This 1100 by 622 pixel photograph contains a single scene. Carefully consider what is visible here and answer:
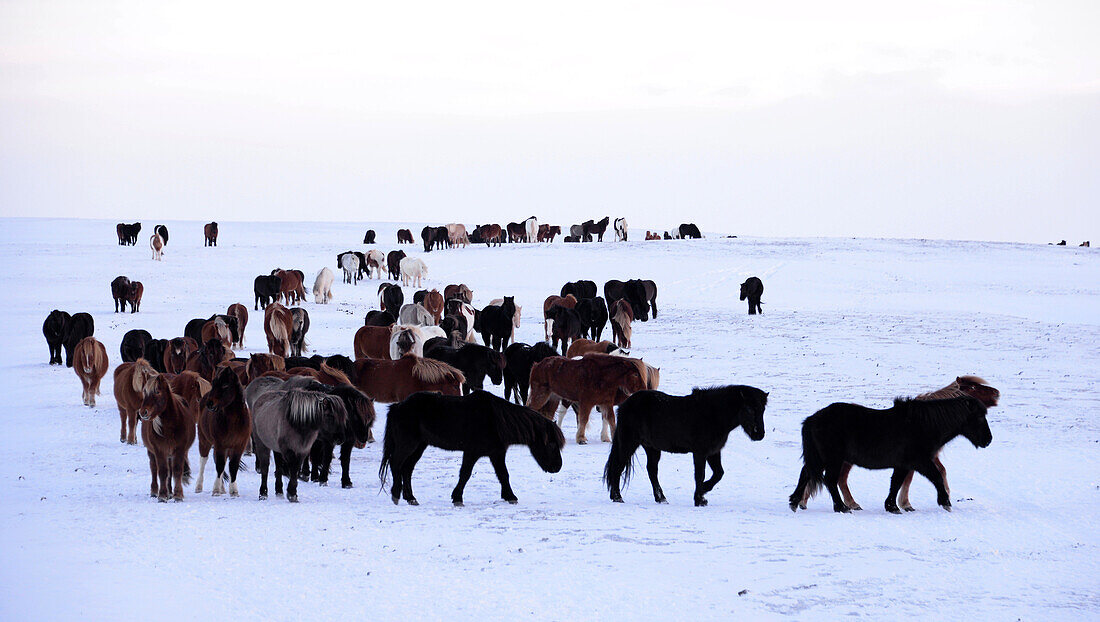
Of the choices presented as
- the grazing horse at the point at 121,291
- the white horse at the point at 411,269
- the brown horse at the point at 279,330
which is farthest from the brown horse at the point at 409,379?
the white horse at the point at 411,269

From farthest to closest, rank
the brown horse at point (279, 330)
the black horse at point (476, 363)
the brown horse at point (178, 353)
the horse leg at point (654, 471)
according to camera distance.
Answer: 1. the brown horse at point (279, 330)
2. the brown horse at point (178, 353)
3. the black horse at point (476, 363)
4. the horse leg at point (654, 471)

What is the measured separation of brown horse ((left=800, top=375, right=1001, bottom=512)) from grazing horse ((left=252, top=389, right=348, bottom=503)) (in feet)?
14.4

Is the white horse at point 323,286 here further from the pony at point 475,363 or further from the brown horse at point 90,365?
the pony at point 475,363

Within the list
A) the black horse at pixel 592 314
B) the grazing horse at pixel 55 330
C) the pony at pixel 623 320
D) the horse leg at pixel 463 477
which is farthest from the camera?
the black horse at pixel 592 314

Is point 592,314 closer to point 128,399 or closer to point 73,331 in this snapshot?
point 73,331

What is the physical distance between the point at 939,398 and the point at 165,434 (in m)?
7.07

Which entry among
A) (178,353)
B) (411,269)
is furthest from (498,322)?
(411,269)

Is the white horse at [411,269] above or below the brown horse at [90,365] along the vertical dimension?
above

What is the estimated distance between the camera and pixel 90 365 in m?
15.2

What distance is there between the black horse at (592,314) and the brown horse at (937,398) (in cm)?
1245

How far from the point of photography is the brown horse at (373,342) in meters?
17.8

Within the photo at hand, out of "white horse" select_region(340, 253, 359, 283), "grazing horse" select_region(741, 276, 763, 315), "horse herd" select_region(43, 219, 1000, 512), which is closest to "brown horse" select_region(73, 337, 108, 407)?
"horse herd" select_region(43, 219, 1000, 512)

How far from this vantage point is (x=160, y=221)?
106m

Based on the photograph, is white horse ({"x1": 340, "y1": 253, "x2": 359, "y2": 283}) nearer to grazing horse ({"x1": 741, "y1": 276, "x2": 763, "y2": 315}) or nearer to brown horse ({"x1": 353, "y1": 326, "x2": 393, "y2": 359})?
grazing horse ({"x1": 741, "y1": 276, "x2": 763, "y2": 315})
